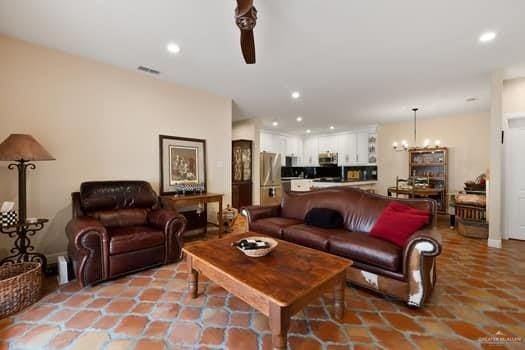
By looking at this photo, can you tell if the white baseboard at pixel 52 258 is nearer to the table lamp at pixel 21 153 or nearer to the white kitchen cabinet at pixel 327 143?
the table lamp at pixel 21 153

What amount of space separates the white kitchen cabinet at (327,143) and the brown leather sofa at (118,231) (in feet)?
20.8

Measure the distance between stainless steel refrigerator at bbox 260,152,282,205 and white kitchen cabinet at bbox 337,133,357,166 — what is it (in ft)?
7.01

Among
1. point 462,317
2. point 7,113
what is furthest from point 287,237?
point 7,113

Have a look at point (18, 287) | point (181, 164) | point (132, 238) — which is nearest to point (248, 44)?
point (132, 238)

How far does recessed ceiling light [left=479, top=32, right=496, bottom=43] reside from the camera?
247 cm

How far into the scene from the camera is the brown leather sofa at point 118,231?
2307mm

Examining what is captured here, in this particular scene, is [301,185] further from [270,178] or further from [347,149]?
[347,149]

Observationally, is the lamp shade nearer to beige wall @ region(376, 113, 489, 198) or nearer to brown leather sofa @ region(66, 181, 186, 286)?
brown leather sofa @ region(66, 181, 186, 286)

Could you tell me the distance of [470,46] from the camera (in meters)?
2.71

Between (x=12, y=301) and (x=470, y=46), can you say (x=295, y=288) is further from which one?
(x=470, y=46)

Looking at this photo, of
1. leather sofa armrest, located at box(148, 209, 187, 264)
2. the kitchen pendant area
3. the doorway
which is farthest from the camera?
the kitchen pendant area

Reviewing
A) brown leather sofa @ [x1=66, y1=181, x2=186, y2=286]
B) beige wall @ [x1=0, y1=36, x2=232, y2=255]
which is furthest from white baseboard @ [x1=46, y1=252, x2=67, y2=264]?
brown leather sofa @ [x1=66, y1=181, x2=186, y2=286]

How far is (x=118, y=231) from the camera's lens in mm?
2646

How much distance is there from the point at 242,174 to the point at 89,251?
174 inches
